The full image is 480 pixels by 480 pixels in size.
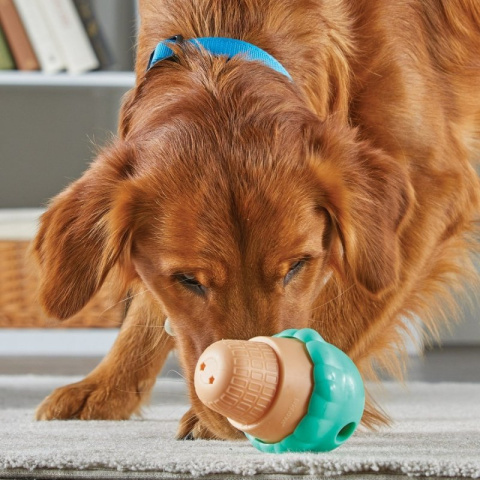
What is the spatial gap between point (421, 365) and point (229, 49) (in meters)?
1.85

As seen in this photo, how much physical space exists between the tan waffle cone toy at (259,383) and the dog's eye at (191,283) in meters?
0.20

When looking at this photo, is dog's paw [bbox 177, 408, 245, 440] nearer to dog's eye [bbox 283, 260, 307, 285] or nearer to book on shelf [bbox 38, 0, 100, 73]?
dog's eye [bbox 283, 260, 307, 285]

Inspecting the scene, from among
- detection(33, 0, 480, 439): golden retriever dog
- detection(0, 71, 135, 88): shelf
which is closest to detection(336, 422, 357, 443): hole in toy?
detection(33, 0, 480, 439): golden retriever dog

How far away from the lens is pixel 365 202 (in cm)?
149

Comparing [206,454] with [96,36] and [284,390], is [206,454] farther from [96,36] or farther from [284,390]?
[96,36]

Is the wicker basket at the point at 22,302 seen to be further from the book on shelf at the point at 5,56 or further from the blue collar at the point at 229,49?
the blue collar at the point at 229,49

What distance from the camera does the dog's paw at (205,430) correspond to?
1334mm

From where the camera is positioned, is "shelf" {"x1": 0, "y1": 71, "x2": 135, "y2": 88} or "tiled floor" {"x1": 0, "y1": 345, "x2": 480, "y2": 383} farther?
"shelf" {"x1": 0, "y1": 71, "x2": 135, "y2": 88}

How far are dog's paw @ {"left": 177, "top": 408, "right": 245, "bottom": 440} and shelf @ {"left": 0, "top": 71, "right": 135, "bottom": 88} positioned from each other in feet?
6.18

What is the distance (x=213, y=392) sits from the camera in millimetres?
1052

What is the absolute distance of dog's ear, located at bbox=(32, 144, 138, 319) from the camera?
145cm

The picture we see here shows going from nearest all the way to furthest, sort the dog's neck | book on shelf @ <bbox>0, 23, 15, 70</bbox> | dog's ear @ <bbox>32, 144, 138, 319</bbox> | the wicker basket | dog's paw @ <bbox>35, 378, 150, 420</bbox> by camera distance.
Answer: dog's ear @ <bbox>32, 144, 138, 319</bbox> → the dog's neck → dog's paw @ <bbox>35, 378, 150, 420</bbox> → the wicker basket → book on shelf @ <bbox>0, 23, 15, 70</bbox>

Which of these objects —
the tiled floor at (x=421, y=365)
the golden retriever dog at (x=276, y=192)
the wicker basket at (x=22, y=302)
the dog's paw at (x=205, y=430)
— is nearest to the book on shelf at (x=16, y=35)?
the wicker basket at (x=22, y=302)

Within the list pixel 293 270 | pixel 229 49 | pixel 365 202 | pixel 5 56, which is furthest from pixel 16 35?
pixel 293 270
